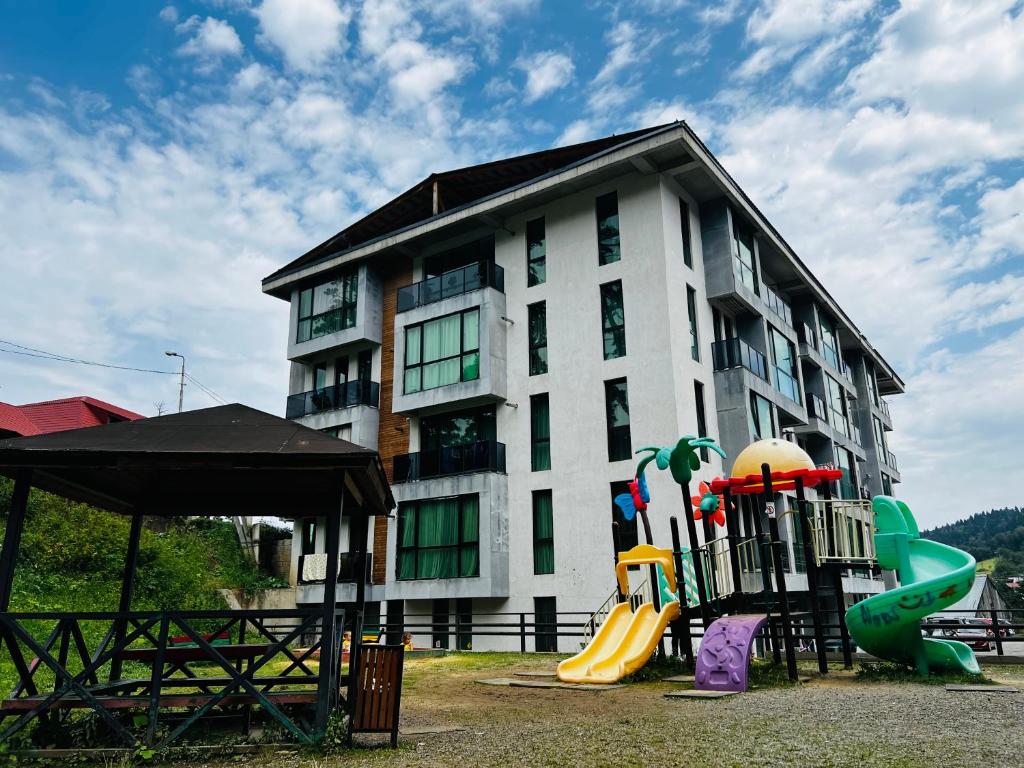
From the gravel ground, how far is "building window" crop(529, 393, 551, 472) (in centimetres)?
1273

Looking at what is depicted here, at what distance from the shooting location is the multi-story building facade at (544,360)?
2342 cm

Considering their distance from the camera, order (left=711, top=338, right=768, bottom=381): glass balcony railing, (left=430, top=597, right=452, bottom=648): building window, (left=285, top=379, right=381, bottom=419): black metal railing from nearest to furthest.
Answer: (left=711, top=338, right=768, bottom=381): glass balcony railing → (left=430, top=597, right=452, bottom=648): building window → (left=285, top=379, right=381, bottom=419): black metal railing

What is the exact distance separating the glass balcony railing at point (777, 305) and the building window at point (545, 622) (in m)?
13.7

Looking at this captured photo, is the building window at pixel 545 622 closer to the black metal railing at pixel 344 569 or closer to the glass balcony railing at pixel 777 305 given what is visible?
the black metal railing at pixel 344 569

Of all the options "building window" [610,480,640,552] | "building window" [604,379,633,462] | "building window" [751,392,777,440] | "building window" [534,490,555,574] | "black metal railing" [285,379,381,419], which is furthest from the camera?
"black metal railing" [285,379,381,419]

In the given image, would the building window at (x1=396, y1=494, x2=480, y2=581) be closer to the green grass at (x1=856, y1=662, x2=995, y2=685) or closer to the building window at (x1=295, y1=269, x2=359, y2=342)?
the building window at (x1=295, y1=269, x2=359, y2=342)

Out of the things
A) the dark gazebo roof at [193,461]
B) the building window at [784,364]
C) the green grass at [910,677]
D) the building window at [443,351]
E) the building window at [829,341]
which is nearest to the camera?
the dark gazebo roof at [193,461]

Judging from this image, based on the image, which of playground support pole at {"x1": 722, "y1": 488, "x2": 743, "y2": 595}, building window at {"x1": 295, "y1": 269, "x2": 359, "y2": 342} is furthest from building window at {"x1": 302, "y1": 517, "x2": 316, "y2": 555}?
playground support pole at {"x1": 722, "y1": 488, "x2": 743, "y2": 595}

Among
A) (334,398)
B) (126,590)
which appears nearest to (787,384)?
(334,398)

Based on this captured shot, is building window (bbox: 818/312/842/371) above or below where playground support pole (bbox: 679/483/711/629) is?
above

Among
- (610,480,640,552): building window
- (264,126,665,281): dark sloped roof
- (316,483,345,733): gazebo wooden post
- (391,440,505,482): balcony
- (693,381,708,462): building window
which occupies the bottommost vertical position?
(316,483,345,733): gazebo wooden post

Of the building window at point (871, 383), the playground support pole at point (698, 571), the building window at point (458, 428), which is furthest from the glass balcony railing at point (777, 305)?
the playground support pole at point (698, 571)

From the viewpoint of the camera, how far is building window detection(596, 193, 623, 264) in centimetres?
2536

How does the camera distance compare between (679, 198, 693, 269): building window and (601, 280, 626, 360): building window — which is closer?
(601, 280, 626, 360): building window
